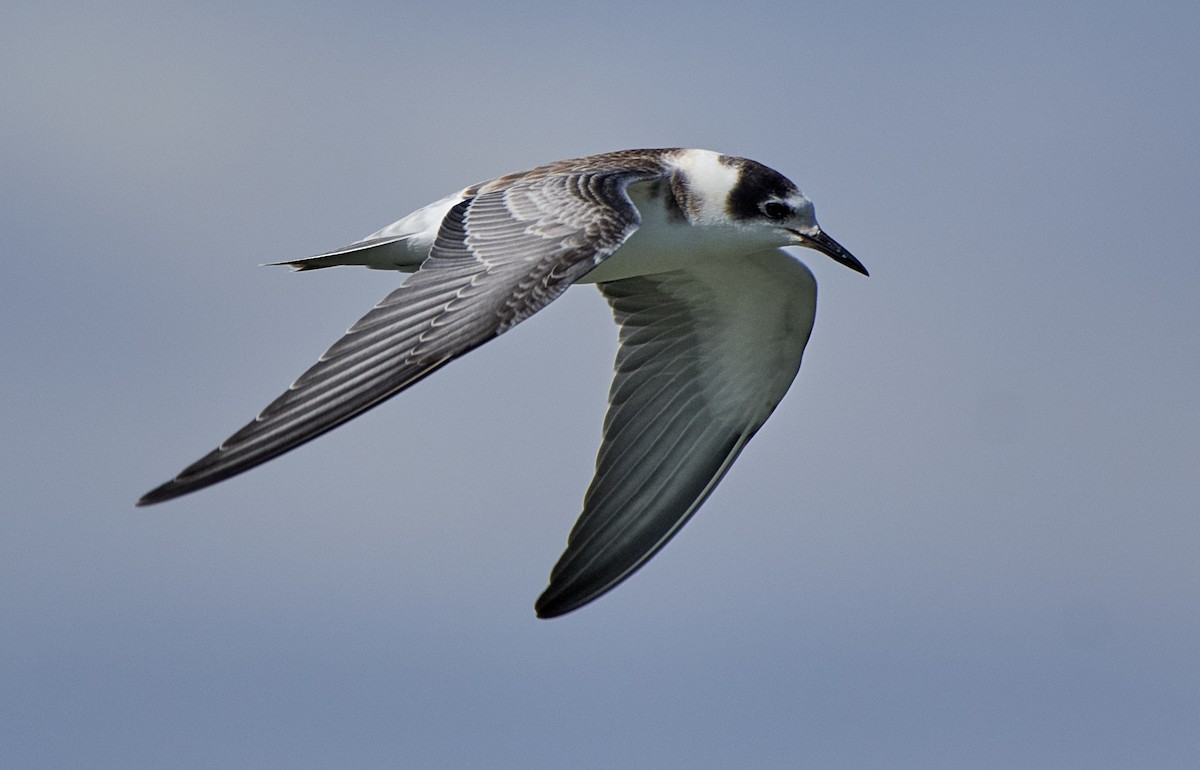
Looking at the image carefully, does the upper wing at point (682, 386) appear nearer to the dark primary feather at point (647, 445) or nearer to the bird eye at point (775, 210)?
the dark primary feather at point (647, 445)

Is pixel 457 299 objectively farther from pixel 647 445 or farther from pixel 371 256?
pixel 647 445

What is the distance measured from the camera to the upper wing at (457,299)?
10094mm

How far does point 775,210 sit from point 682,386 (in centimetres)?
224

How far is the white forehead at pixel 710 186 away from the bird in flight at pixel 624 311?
15 mm

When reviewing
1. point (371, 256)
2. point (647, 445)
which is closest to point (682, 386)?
point (647, 445)

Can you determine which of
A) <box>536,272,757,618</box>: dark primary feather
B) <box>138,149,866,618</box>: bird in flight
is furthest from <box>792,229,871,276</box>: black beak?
<box>536,272,757,618</box>: dark primary feather

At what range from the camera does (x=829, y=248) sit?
14.3 metres

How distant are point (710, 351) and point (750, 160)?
2.07 meters

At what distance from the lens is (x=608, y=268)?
14398 mm

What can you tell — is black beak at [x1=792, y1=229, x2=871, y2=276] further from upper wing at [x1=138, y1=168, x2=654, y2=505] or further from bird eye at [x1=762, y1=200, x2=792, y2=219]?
upper wing at [x1=138, y1=168, x2=654, y2=505]

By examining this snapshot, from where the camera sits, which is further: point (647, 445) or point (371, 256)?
point (647, 445)

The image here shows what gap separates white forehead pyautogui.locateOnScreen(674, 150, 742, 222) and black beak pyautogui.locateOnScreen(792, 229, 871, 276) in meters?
0.66

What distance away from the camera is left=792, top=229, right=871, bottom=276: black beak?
14250mm

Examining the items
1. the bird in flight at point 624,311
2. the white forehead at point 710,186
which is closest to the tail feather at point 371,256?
the bird in flight at point 624,311
